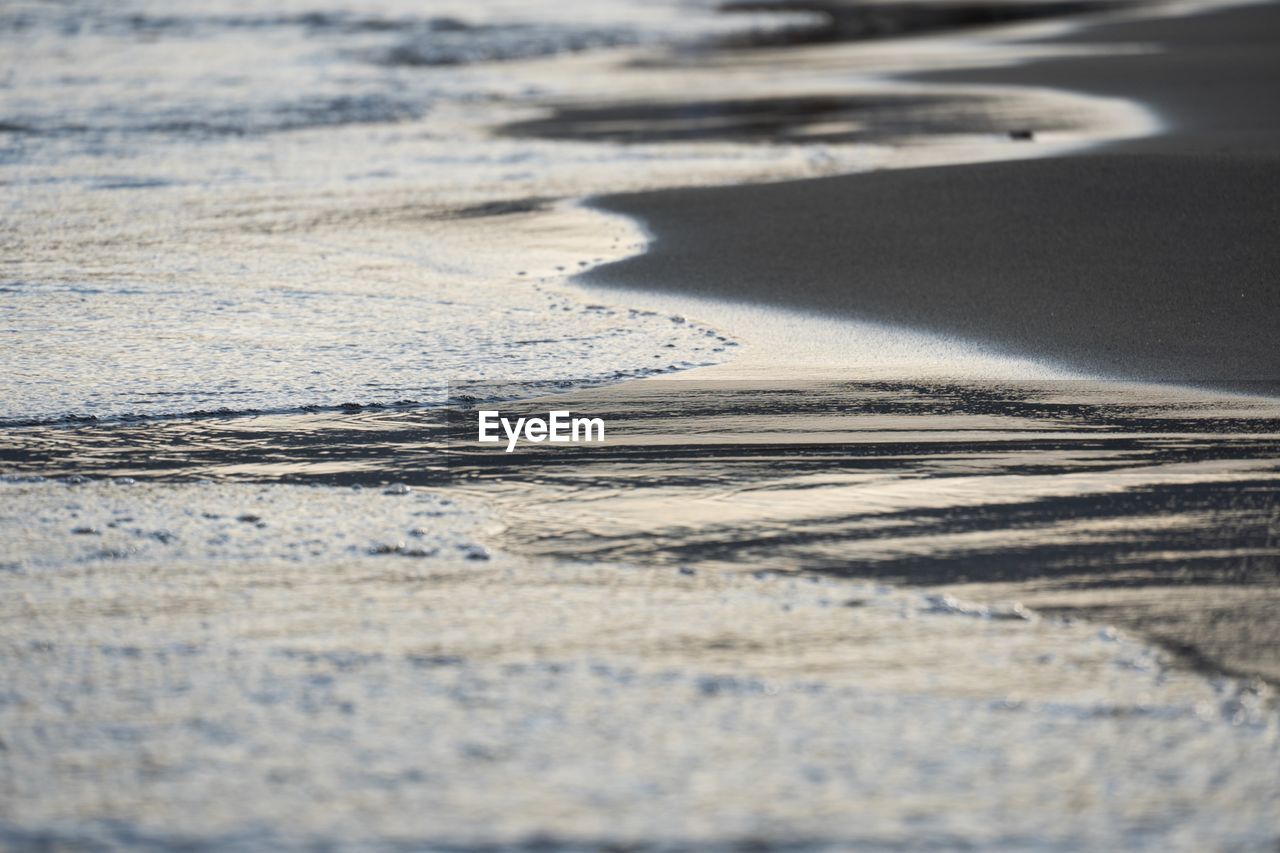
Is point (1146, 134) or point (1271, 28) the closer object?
point (1146, 134)

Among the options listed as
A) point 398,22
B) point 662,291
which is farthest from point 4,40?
point 662,291

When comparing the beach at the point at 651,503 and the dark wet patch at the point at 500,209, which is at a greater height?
the dark wet patch at the point at 500,209

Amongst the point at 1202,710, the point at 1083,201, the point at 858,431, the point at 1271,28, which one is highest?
the point at 1271,28

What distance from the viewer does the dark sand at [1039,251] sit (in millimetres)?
4801

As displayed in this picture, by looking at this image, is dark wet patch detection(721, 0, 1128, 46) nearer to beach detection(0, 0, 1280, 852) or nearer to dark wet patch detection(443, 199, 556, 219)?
beach detection(0, 0, 1280, 852)

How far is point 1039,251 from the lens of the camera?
573 centimetres

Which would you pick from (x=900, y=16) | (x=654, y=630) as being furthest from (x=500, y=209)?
(x=900, y=16)

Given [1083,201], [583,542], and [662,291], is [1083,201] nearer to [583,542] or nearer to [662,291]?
[662,291]

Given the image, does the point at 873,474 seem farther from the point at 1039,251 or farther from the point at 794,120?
the point at 794,120

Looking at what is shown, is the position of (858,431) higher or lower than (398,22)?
lower

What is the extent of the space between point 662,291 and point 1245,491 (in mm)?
2594

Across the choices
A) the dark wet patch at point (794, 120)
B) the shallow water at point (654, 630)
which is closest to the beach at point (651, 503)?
the shallow water at point (654, 630)

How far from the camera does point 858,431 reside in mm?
3855

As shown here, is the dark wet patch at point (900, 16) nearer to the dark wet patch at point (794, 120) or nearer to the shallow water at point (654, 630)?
the dark wet patch at point (794, 120)
